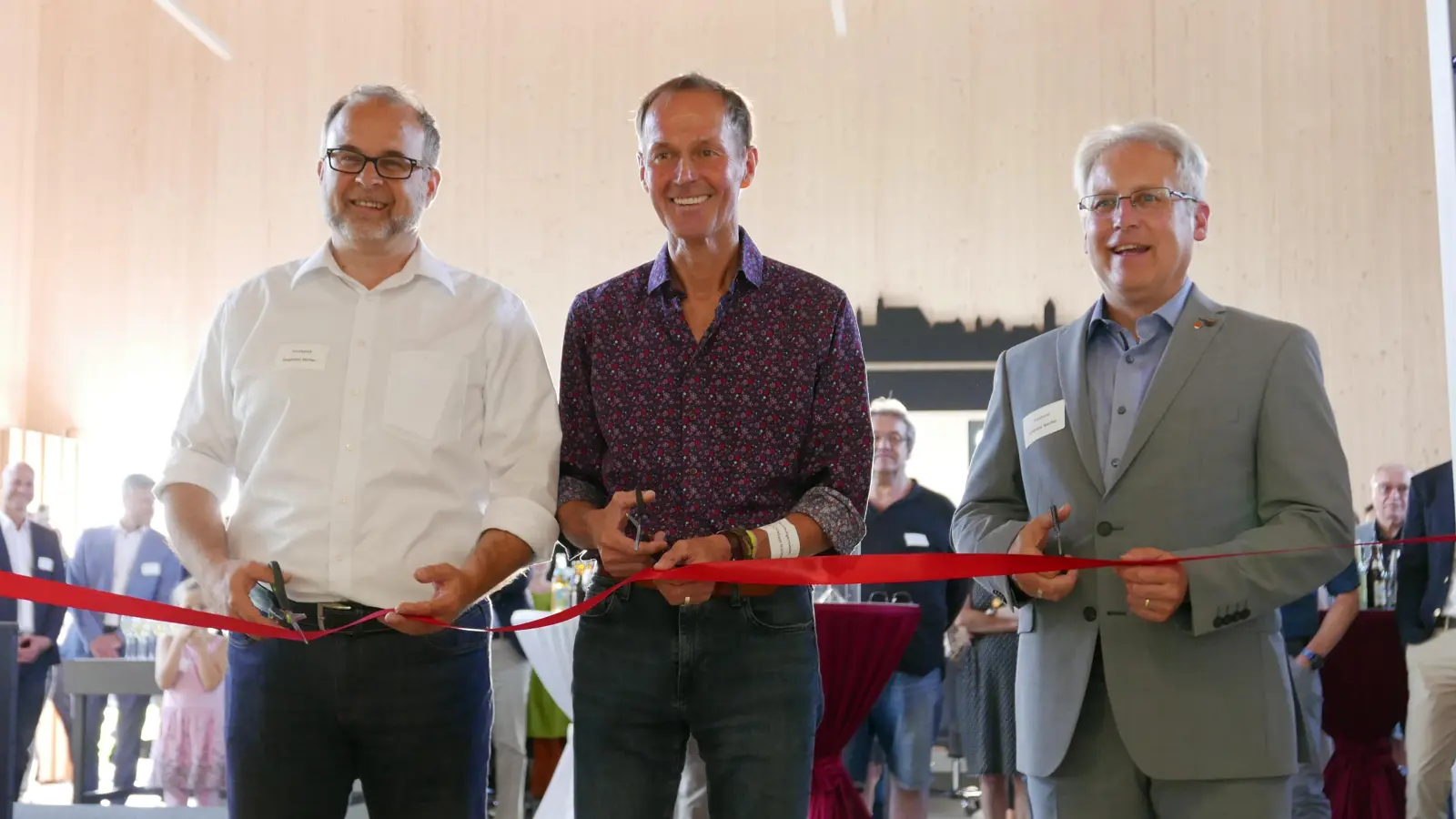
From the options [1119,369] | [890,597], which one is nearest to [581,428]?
[1119,369]

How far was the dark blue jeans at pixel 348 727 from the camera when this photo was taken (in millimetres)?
1962

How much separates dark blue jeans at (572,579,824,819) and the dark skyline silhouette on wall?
7.65 m

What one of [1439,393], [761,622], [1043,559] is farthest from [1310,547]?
[1439,393]

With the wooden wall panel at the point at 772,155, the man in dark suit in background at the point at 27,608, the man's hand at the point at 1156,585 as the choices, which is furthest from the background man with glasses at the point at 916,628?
the wooden wall panel at the point at 772,155

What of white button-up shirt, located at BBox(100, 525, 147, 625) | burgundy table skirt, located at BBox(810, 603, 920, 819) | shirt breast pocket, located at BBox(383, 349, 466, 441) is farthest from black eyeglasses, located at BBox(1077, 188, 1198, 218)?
white button-up shirt, located at BBox(100, 525, 147, 625)

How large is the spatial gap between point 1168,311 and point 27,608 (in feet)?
23.1

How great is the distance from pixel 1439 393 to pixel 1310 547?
853 centimetres

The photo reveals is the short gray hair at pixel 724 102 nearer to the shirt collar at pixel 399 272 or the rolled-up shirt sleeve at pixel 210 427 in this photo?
the shirt collar at pixel 399 272

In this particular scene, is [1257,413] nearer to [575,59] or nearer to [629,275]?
[629,275]

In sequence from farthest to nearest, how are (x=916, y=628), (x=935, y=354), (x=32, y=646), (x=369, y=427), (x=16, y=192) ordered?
(x=16, y=192) → (x=935, y=354) → (x=32, y=646) → (x=916, y=628) → (x=369, y=427)

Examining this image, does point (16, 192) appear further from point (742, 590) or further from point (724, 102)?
point (742, 590)

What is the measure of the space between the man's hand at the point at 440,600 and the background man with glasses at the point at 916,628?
127 inches

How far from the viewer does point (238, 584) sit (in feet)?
6.40

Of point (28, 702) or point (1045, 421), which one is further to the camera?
point (28, 702)
